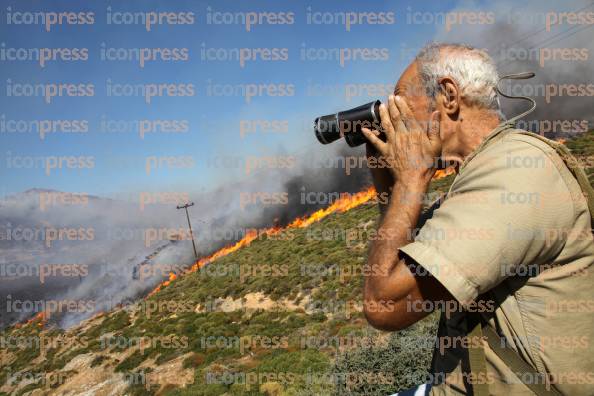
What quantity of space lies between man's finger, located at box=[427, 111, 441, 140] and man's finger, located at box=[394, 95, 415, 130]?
88mm

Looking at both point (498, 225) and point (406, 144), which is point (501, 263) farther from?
point (406, 144)

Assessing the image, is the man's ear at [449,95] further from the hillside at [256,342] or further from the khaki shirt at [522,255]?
the hillside at [256,342]

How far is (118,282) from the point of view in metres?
99.4

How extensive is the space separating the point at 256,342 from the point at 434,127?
62.0 feet

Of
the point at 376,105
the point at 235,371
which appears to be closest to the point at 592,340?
the point at 376,105

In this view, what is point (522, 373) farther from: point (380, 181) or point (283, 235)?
point (283, 235)

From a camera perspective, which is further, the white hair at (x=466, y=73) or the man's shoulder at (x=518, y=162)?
the white hair at (x=466, y=73)

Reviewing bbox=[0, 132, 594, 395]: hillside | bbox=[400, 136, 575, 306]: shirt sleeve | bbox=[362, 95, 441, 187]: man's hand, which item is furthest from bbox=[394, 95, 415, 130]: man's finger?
bbox=[0, 132, 594, 395]: hillside

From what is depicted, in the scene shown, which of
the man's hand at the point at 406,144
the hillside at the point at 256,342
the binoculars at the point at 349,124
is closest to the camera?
the man's hand at the point at 406,144

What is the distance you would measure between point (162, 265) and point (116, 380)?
71.8 m

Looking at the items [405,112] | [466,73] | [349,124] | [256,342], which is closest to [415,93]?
[405,112]

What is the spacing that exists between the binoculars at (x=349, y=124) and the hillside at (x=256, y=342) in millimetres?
5519

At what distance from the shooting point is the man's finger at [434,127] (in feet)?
5.84

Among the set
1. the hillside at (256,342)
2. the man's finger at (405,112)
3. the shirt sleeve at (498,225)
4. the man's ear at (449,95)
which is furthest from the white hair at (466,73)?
the hillside at (256,342)
